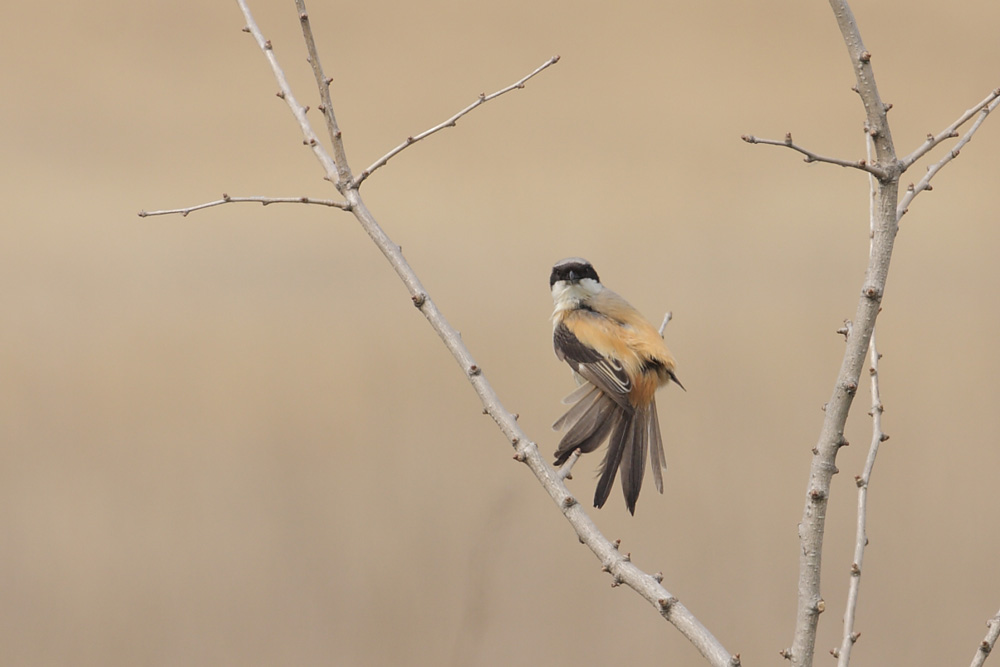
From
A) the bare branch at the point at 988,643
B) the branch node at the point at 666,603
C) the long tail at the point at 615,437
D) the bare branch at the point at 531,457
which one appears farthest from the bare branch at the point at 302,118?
the bare branch at the point at 988,643

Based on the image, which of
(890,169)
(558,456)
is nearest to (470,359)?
(558,456)

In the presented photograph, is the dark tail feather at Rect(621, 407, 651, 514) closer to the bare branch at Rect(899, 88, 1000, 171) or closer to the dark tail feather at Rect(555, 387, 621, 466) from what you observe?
the dark tail feather at Rect(555, 387, 621, 466)

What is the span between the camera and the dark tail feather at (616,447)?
1021mm

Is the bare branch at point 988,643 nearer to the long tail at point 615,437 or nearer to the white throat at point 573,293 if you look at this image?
the long tail at point 615,437

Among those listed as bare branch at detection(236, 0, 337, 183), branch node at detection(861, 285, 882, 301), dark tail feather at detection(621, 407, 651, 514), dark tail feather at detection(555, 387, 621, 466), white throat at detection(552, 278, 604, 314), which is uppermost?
bare branch at detection(236, 0, 337, 183)

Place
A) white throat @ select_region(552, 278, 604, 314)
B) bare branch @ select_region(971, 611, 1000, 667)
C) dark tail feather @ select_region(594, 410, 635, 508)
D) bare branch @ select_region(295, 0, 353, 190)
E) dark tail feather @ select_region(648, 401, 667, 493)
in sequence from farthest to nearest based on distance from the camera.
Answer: white throat @ select_region(552, 278, 604, 314), dark tail feather @ select_region(648, 401, 667, 493), dark tail feather @ select_region(594, 410, 635, 508), bare branch @ select_region(295, 0, 353, 190), bare branch @ select_region(971, 611, 1000, 667)

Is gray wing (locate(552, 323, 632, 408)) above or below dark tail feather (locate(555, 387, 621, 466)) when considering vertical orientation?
above

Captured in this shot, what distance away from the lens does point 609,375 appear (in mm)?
1207

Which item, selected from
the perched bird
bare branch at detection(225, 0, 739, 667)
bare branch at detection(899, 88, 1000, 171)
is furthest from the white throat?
bare branch at detection(899, 88, 1000, 171)

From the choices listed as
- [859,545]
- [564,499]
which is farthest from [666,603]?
[859,545]

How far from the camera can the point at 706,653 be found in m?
0.68

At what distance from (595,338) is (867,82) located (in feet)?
2.32

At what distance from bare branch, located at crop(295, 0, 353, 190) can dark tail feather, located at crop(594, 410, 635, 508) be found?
16.8 inches

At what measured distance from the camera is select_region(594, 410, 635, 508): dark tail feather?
1021 mm
